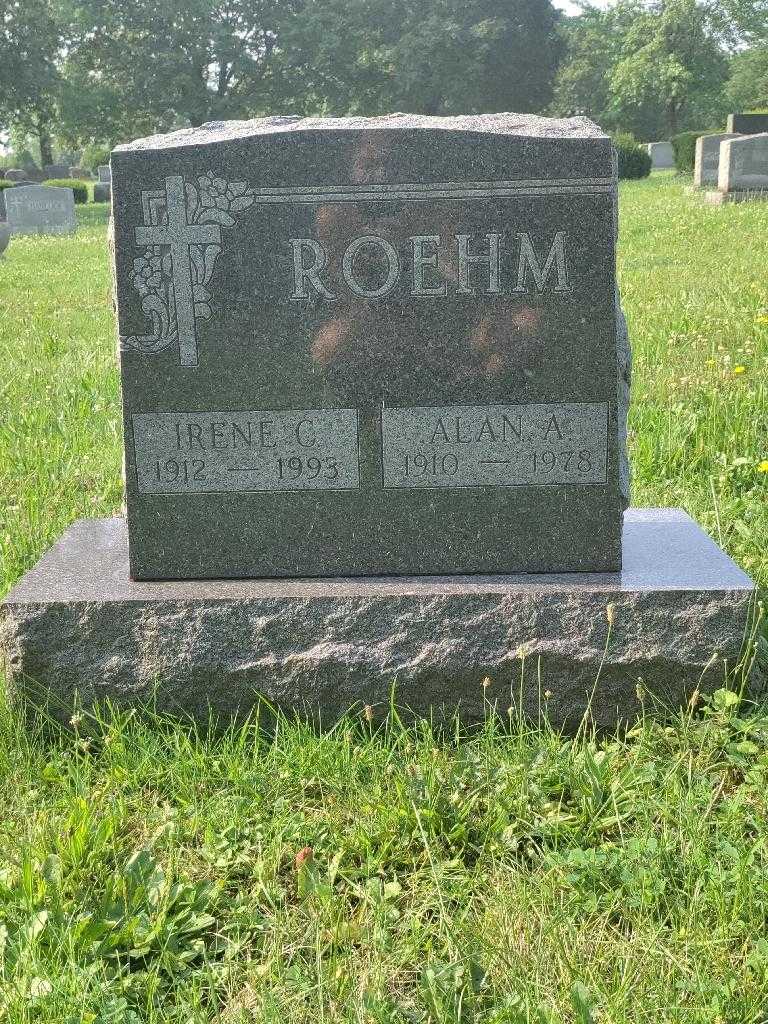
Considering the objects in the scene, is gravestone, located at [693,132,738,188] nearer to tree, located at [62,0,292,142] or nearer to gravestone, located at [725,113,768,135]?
gravestone, located at [725,113,768,135]

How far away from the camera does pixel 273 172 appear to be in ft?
8.59

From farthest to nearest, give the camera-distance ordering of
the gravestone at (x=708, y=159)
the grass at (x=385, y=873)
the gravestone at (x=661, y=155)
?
1. the gravestone at (x=661, y=155)
2. the gravestone at (x=708, y=159)
3. the grass at (x=385, y=873)

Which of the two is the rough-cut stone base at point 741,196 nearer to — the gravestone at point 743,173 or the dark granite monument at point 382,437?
the gravestone at point 743,173

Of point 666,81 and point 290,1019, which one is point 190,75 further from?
point 290,1019

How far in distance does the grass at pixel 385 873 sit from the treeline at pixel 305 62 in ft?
116

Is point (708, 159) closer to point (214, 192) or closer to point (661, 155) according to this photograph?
point (214, 192)

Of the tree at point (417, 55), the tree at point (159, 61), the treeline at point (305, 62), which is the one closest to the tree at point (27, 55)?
the treeline at point (305, 62)

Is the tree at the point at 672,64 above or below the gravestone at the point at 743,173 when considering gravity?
above

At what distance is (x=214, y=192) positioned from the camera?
263 centimetres

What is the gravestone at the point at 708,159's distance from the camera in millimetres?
18141

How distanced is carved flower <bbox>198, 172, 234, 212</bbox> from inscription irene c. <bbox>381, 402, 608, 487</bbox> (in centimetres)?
64


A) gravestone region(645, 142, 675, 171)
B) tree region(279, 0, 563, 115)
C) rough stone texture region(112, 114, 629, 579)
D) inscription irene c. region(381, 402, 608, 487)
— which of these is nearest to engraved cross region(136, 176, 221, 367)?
rough stone texture region(112, 114, 629, 579)

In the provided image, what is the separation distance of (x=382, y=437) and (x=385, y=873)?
3.53ft

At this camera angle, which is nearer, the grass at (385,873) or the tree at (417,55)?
the grass at (385,873)
